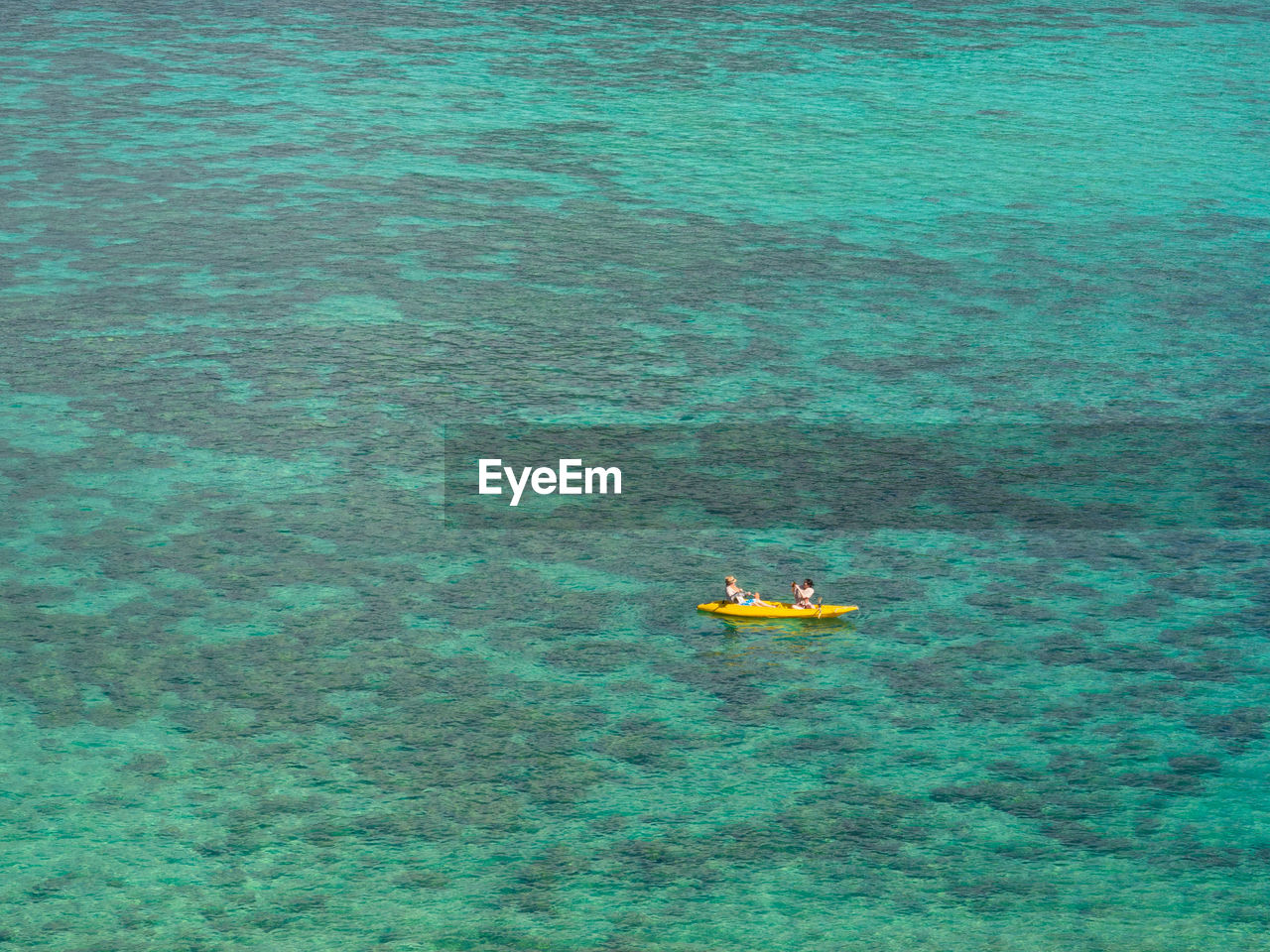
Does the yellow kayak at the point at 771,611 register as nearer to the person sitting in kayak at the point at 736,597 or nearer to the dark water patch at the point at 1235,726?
the person sitting in kayak at the point at 736,597

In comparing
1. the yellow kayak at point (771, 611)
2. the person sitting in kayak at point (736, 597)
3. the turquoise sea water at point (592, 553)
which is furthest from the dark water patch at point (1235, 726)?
the person sitting in kayak at point (736, 597)

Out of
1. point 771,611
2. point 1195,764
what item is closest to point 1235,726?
point 1195,764

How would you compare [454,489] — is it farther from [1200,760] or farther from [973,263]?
[973,263]

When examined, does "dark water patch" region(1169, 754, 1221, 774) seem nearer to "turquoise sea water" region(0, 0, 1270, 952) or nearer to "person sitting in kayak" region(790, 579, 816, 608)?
"turquoise sea water" region(0, 0, 1270, 952)

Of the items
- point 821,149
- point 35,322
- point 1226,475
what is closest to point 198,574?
point 35,322

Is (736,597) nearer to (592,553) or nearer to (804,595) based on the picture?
(804,595)

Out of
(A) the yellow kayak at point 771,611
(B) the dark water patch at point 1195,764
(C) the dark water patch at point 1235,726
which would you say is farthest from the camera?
(A) the yellow kayak at point 771,611

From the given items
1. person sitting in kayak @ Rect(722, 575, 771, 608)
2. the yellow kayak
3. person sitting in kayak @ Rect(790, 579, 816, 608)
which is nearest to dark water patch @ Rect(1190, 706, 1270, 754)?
the yellow kayak
